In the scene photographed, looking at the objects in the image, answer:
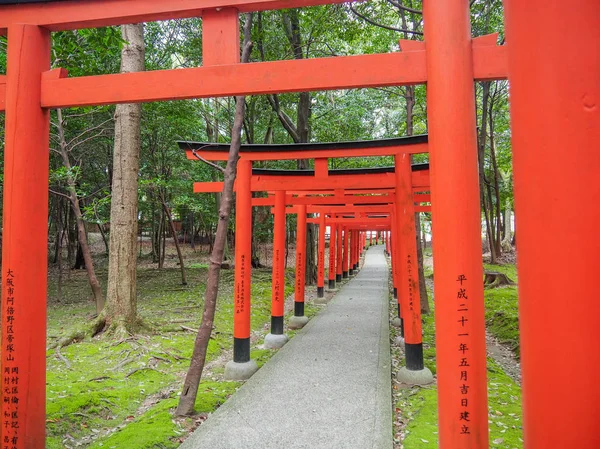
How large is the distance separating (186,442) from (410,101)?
9.94 metres

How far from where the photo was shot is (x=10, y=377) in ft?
11.1

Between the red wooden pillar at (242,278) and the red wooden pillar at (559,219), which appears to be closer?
the red wooden pillar at (559,219)

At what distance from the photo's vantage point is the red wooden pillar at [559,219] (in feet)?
3.67

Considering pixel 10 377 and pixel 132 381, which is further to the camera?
pixel 132 381

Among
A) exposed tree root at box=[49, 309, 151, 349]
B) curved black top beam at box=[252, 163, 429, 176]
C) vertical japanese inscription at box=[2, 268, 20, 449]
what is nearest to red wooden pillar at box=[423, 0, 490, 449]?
vertical japanese inscription at box=[2, 268, 20, 449]

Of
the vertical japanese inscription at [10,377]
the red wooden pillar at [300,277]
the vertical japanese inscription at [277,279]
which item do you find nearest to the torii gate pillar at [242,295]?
the vertical japanese inscription at [277,279]

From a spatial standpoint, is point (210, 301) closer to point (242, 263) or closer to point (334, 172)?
point (242, 263)

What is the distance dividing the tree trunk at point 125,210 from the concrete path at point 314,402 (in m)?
3.34

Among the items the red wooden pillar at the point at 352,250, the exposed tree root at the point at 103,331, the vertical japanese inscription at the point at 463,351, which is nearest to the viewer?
the vertical japanese inscription at the point at 463,351

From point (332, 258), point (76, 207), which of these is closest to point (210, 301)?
point (76, 207)

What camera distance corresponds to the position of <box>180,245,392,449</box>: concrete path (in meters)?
4.32

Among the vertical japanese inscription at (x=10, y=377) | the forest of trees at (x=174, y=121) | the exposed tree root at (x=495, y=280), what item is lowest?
the exposed tree root at (x=495, y=280)

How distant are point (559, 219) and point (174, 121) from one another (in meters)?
13.8

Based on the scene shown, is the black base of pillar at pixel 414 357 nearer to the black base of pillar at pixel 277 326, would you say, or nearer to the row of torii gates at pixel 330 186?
the row of torii gates at pixel 330 186
